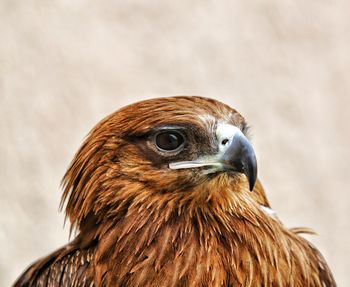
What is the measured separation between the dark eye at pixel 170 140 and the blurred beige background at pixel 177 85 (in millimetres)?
3363

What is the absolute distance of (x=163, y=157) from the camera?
3.29 meters

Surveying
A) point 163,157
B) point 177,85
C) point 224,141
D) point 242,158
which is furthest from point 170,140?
point 177,85

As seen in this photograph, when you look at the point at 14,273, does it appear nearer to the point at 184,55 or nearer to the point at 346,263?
the point at 184,55

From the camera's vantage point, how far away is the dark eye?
3.27 metres

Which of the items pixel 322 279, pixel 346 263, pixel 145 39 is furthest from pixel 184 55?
pixel 322 279

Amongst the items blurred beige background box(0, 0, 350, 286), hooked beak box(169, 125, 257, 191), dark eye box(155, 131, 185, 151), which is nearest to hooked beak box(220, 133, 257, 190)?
hooked beak box(169, 125, 257, 191)

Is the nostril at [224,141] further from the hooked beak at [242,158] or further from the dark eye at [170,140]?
the dark eye at [170,140]

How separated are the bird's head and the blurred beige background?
3231 millimetres

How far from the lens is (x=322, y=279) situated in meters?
3.58

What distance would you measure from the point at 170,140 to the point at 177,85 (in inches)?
140

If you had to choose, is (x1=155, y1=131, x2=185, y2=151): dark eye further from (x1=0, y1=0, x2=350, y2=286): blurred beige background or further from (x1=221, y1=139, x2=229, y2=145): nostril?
(x1=0, y1=0, x2=350, y2=286): blurred beige background

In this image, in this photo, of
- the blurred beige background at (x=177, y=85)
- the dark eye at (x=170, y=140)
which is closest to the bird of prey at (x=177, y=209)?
the dark eye at (x=170, y=140)

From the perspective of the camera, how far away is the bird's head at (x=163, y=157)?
323 cm

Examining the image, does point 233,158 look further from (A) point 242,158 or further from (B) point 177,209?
(B) point 177,209
